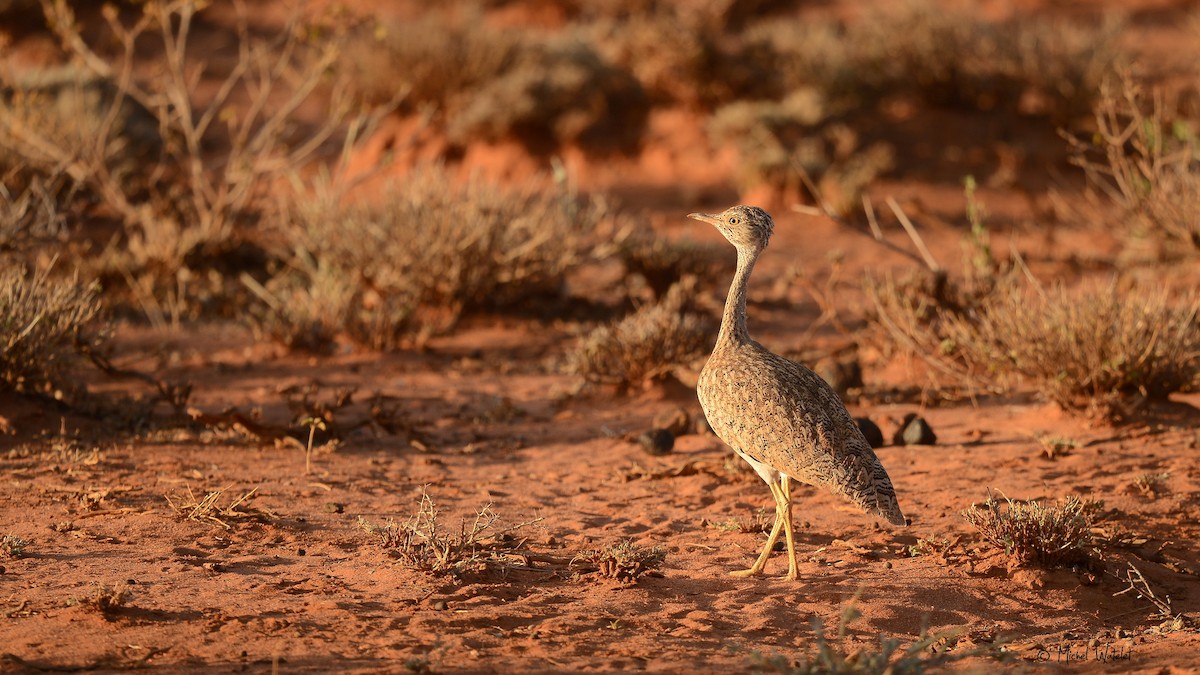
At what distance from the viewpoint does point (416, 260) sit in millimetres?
9773

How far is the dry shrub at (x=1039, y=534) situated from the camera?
5.18m

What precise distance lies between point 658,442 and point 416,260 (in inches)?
137

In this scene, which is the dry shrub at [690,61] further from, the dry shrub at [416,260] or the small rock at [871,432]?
the small rock at [871,432]

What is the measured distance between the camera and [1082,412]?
7211mm

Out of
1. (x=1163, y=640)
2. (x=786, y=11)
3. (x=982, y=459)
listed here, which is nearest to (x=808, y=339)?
(x=982, y=459)

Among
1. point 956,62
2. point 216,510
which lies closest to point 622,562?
point 216,510

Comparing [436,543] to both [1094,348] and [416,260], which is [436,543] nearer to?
[1094,348]

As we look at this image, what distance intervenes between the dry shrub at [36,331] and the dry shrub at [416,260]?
198cm

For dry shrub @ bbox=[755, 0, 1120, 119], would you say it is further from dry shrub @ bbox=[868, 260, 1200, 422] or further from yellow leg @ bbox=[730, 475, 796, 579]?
yellow leg @ bbox=[730, 475, 796, 579]

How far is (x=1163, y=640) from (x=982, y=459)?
2.26 m

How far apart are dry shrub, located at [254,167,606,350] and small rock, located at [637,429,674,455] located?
9.38 ft

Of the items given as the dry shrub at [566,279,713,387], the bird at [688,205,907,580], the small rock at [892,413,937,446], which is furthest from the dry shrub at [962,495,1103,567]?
the dry shrub at [566,279,713,387]

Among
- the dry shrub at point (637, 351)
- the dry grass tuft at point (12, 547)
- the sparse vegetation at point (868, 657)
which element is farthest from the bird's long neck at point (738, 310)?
A: the dry grass tuft at point (12, 547)

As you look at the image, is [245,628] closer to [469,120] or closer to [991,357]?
[991,357]
